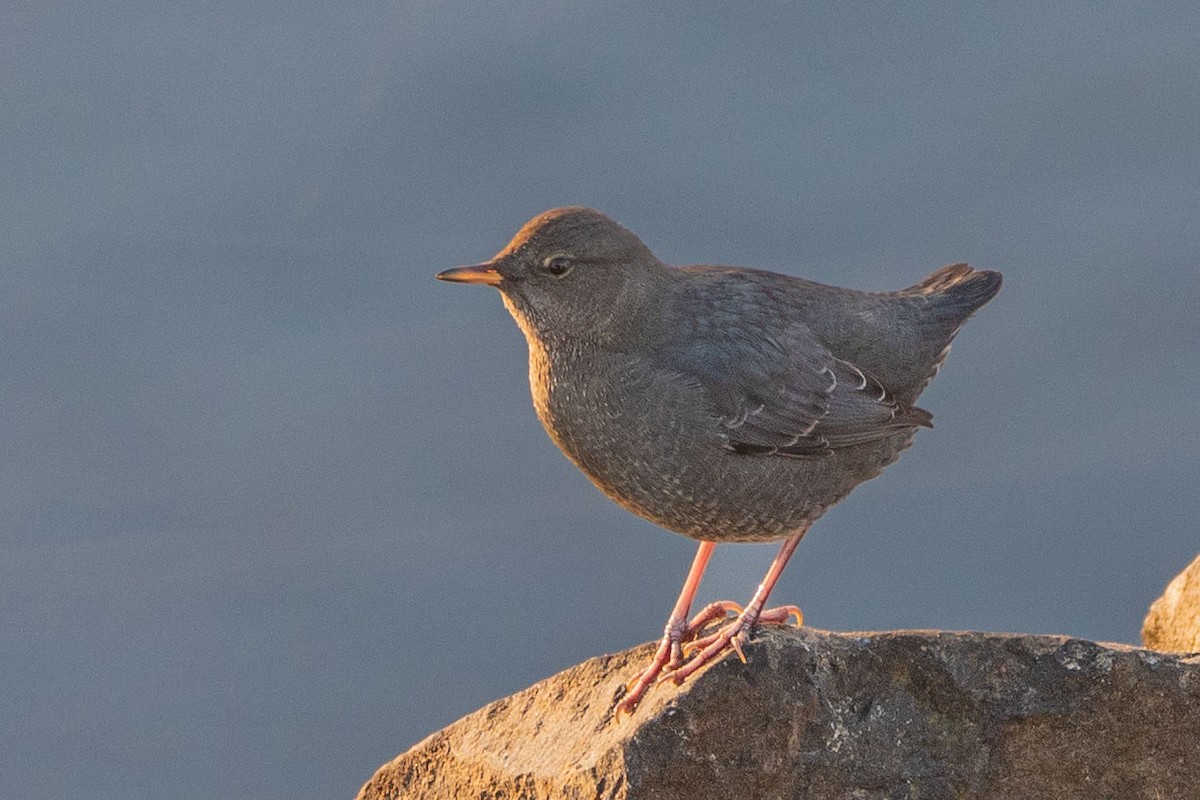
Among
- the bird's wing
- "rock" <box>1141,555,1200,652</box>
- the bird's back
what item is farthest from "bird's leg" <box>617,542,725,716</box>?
"rock" <box>1141,555,1200,652</box>

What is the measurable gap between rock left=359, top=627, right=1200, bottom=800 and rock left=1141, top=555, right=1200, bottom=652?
1.90 m

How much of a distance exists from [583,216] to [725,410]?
3.43 ft

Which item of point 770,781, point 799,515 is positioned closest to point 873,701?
point 770,781

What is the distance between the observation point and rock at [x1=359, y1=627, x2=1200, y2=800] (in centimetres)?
606

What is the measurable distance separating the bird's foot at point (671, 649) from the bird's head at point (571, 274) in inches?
52.6

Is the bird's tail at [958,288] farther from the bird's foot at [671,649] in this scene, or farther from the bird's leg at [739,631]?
the bird's foot at [671,649]

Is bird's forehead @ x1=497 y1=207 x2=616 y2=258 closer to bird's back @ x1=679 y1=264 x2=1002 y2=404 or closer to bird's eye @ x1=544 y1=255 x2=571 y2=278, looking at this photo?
bird's eye @ x1=544 y1=255 x2=571 y2=278

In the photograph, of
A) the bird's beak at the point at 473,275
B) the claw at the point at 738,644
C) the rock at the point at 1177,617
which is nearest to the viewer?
the claw at the point at 738,644

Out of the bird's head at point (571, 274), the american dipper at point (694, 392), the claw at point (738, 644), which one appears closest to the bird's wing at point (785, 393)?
the american dipper at point (694, 392)

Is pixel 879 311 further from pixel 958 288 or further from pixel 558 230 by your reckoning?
pixel 558 230

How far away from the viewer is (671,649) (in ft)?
21.9

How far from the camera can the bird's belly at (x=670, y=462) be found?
6562 mm

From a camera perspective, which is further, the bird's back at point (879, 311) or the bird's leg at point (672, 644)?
the bird's back at point (879, 311)

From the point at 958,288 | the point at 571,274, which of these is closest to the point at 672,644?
the point at 571,274
